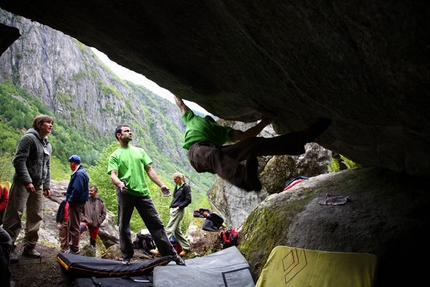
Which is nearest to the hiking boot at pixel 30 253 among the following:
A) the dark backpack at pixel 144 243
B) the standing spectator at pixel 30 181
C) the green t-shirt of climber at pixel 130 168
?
the standing spectator at pixel 30 181

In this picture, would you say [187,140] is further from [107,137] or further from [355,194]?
[107,137]

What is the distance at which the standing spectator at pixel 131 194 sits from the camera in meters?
6.61

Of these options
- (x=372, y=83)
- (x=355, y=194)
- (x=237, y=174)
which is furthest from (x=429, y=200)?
(x=237, y=174)

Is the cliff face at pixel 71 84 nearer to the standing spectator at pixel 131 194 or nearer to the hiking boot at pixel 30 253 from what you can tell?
the hiking boot at pixel 30 253

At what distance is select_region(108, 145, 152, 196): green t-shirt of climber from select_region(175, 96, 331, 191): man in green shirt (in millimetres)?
1786

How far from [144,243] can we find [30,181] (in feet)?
16.7

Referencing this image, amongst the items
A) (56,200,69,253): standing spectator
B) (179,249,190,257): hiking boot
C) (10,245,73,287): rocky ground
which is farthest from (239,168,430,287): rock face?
(56,200,69,253): standing spectator

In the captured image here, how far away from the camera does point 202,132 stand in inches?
215

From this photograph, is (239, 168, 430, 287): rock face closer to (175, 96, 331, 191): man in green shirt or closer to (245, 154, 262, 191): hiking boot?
(175, 96, 331, 191): man in green shirt

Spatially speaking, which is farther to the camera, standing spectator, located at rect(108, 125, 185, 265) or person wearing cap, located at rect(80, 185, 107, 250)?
person wearing cap, located at rect(80, 185, 107, 250)

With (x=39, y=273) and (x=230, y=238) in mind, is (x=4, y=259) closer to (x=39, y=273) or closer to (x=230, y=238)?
(x=39, y=273)

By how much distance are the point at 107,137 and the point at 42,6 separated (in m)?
156

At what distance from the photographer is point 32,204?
6.45 m

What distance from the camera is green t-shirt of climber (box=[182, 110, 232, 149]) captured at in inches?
214
